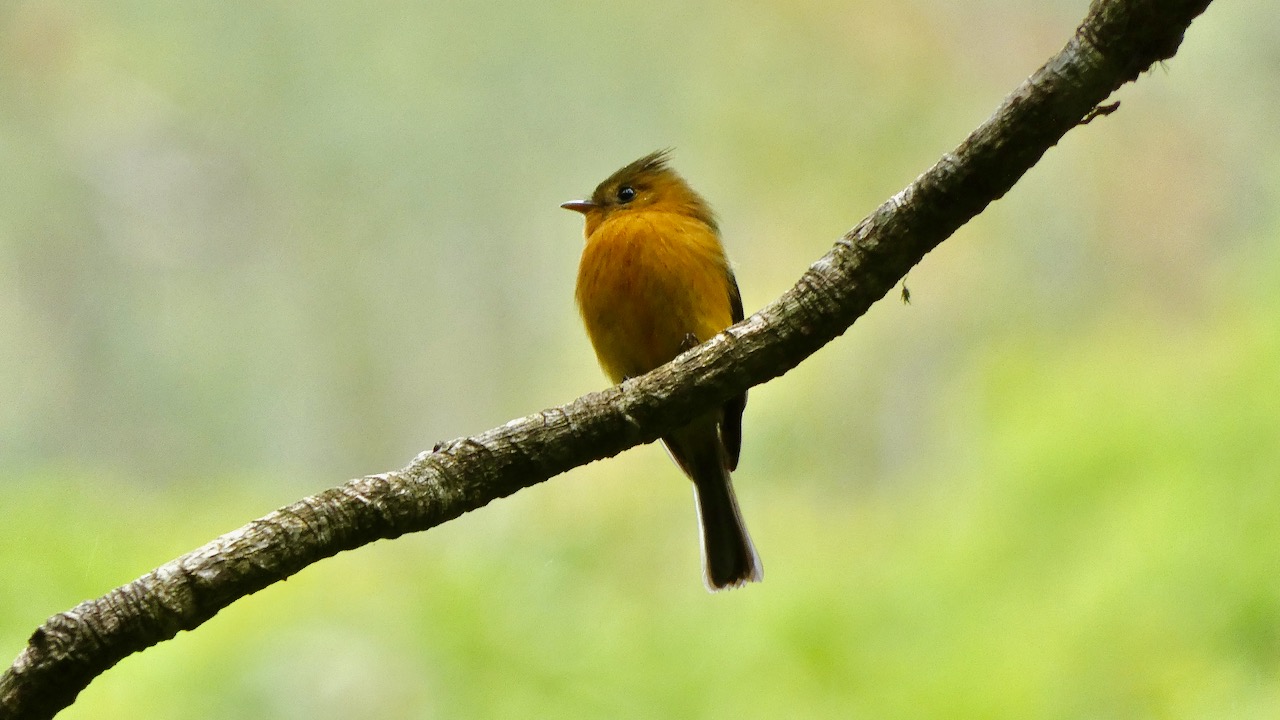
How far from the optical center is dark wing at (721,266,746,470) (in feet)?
15.0

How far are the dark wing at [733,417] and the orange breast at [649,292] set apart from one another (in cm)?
7

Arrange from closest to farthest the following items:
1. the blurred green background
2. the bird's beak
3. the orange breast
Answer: the orange breast, the blurred green background, the bird's beak

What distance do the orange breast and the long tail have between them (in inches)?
18.9

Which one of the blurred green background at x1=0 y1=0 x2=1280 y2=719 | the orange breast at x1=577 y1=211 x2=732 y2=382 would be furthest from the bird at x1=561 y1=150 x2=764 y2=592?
the blurred green background at x1=0 y1=0 x2=1280 y2=719

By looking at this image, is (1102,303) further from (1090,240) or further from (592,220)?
(592,220)

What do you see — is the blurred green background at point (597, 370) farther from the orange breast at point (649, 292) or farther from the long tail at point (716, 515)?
the orange breast at point (649, 292)

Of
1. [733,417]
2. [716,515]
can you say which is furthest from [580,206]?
[716,515]

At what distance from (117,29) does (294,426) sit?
2297 millimetres

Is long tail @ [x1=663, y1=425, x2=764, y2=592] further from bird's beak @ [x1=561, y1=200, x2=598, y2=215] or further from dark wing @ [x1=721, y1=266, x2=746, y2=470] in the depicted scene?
bird's beak @ [x1=561, y1=200, x2=598, y2=215]

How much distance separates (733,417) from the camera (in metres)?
4.62

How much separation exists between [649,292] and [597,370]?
2.01 m

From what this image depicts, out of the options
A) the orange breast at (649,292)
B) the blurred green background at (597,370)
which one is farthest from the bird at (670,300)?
the blurred green background at (597,370)

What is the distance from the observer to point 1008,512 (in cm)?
498

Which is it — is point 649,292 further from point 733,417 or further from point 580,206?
point 580,206
